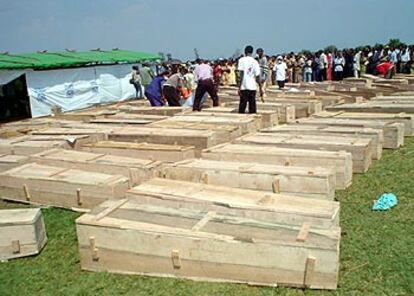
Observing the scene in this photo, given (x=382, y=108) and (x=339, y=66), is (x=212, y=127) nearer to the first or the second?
(x=382, y=108)

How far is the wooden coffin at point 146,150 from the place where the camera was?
248 inches

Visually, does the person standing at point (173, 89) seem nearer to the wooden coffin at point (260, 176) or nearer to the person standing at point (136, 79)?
the wooden coffin at point (260, 176)

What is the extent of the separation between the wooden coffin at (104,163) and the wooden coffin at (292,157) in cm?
87

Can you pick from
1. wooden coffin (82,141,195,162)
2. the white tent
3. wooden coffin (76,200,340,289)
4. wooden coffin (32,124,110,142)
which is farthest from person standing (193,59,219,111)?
the white tent

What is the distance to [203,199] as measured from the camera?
4191 millimetres

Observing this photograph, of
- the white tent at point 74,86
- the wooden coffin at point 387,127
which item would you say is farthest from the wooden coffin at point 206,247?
the white tent at point 74,86

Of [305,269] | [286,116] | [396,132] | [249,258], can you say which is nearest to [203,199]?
[249,258]

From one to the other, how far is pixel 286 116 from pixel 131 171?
517cm

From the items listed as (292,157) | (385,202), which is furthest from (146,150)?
(385,202)

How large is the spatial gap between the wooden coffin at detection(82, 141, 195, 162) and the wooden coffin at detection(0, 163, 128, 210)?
1.01 meters

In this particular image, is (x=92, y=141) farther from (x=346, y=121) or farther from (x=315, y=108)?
(x=315, y=108)

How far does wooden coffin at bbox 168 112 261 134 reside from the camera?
26.3 ft

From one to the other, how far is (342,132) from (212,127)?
6.66 feet

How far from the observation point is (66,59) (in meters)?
17.8
